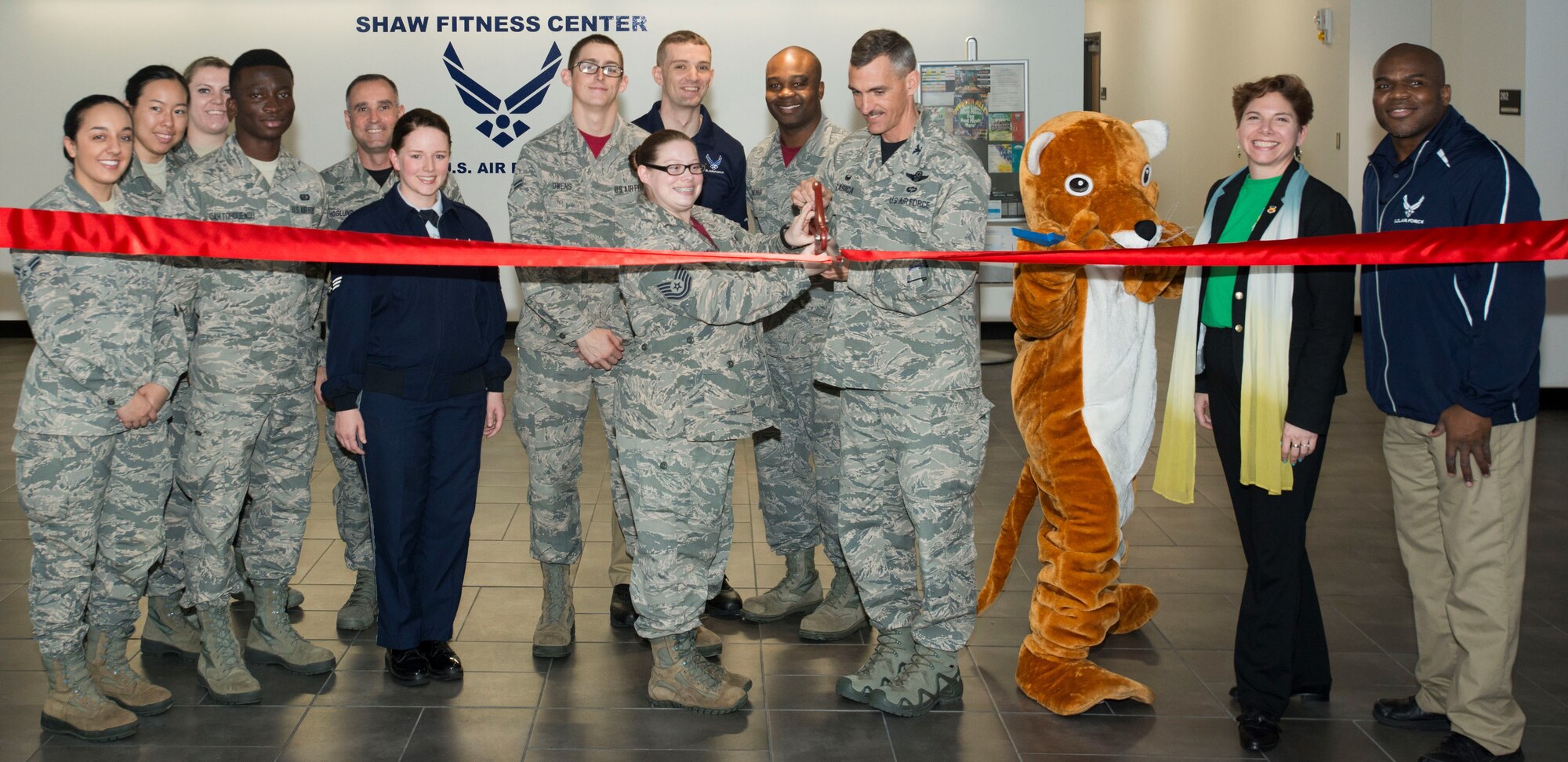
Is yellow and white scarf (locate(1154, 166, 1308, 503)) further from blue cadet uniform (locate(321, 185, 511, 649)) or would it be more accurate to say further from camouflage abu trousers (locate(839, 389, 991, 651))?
blue cadet uniform (locate(321, 185, 511, 649))

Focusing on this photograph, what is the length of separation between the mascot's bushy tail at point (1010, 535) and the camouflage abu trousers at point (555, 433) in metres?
1.21

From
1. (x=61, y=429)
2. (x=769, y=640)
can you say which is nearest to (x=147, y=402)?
(x=61, y=429)

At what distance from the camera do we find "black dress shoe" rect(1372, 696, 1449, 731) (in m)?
3.39

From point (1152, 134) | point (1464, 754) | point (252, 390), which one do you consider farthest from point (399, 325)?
point (1464, 754)

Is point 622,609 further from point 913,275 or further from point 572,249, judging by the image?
point 913,275

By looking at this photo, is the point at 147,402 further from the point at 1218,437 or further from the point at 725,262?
the point at 1218,437

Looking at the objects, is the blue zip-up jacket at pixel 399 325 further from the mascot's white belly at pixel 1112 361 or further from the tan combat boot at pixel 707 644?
the mascot's white belly at pixel 1112 361

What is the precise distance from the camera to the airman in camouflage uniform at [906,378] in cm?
338

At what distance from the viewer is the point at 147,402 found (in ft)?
10.9

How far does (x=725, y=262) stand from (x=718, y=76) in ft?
23.4

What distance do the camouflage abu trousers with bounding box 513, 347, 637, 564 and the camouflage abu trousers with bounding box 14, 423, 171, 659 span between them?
1.04 m

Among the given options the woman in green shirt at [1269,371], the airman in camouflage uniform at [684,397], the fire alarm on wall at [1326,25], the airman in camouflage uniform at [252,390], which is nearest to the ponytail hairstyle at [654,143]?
the airman in camouflage uniform at [684,397]

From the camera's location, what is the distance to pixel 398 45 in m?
10.2

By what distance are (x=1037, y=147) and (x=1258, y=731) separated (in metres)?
1.62
